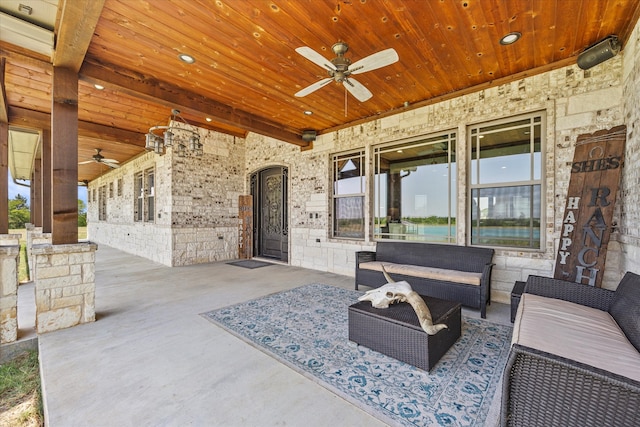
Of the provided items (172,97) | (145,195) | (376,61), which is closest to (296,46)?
(376,61)

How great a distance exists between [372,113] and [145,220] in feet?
23.8

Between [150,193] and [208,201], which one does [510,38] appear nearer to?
[208,201]

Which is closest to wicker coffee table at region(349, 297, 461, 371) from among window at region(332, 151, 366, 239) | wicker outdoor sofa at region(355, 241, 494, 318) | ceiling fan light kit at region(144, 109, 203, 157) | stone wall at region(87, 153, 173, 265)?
wicker outdoor sofa at region(355, 241, 494, 318)

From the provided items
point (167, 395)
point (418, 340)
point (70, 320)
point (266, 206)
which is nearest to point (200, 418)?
point (167, 395)

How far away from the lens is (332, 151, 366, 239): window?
5.95 m

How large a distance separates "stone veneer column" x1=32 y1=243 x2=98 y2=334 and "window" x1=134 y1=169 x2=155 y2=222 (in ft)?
16.9

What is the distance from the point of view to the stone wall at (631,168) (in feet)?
8.90

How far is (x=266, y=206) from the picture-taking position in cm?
822

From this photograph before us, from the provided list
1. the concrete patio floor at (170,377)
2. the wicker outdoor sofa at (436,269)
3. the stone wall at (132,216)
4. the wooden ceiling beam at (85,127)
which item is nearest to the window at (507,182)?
the wicker outdoor sofa at (436,269)

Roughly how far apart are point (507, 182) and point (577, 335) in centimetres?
284

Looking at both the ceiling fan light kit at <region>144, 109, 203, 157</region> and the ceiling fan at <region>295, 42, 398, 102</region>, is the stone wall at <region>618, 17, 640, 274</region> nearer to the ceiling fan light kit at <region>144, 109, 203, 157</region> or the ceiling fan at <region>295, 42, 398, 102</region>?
the ceiling fan at <region>295, 42, 398, 102</region>

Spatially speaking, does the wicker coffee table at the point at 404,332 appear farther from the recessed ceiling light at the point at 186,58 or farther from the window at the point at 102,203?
the window at the point at 102,203

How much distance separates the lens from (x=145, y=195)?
834 centimetres

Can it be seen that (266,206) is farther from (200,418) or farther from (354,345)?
(200,418)
